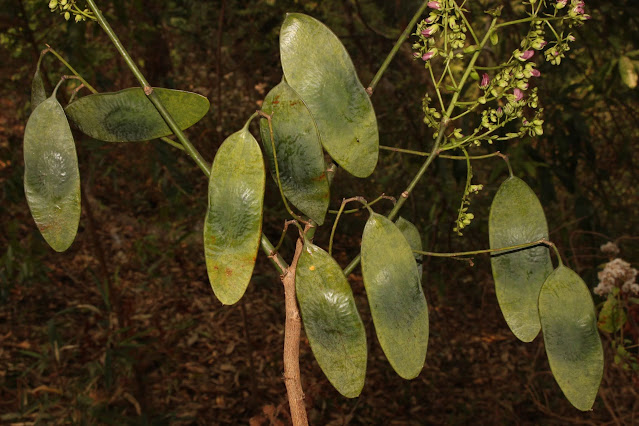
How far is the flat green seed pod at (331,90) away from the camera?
0.34 meters

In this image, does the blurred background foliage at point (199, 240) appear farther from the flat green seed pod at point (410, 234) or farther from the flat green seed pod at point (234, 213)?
the flat green seed pod at point (234, 213)

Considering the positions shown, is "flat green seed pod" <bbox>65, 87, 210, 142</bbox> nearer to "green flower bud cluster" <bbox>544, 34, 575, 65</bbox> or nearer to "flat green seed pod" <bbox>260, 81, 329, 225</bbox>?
"flat green seed pod" <bbox>260, 81, 329, 225</bbox>

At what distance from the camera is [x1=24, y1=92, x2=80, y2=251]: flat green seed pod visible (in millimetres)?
366

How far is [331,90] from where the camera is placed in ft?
1.14

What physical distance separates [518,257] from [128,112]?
11.4 inches

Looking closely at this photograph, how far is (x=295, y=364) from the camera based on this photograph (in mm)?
392

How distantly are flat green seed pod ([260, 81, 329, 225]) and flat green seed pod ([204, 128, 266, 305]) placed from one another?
14mm

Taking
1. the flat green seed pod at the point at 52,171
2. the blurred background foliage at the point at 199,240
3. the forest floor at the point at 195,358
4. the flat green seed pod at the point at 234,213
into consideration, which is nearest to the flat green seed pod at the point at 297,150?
the flat green seed pod at the point at 234,213

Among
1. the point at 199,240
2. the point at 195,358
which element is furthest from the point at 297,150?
the point at 199,240

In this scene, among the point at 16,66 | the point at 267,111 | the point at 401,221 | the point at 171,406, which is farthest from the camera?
the point at 16,66

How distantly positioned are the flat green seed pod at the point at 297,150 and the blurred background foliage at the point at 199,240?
105cm

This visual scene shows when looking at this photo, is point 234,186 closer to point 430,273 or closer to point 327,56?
point 327,56

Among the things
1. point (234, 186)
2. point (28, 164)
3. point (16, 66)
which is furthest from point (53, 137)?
point (16, 66)

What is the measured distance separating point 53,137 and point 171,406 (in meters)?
1.52
